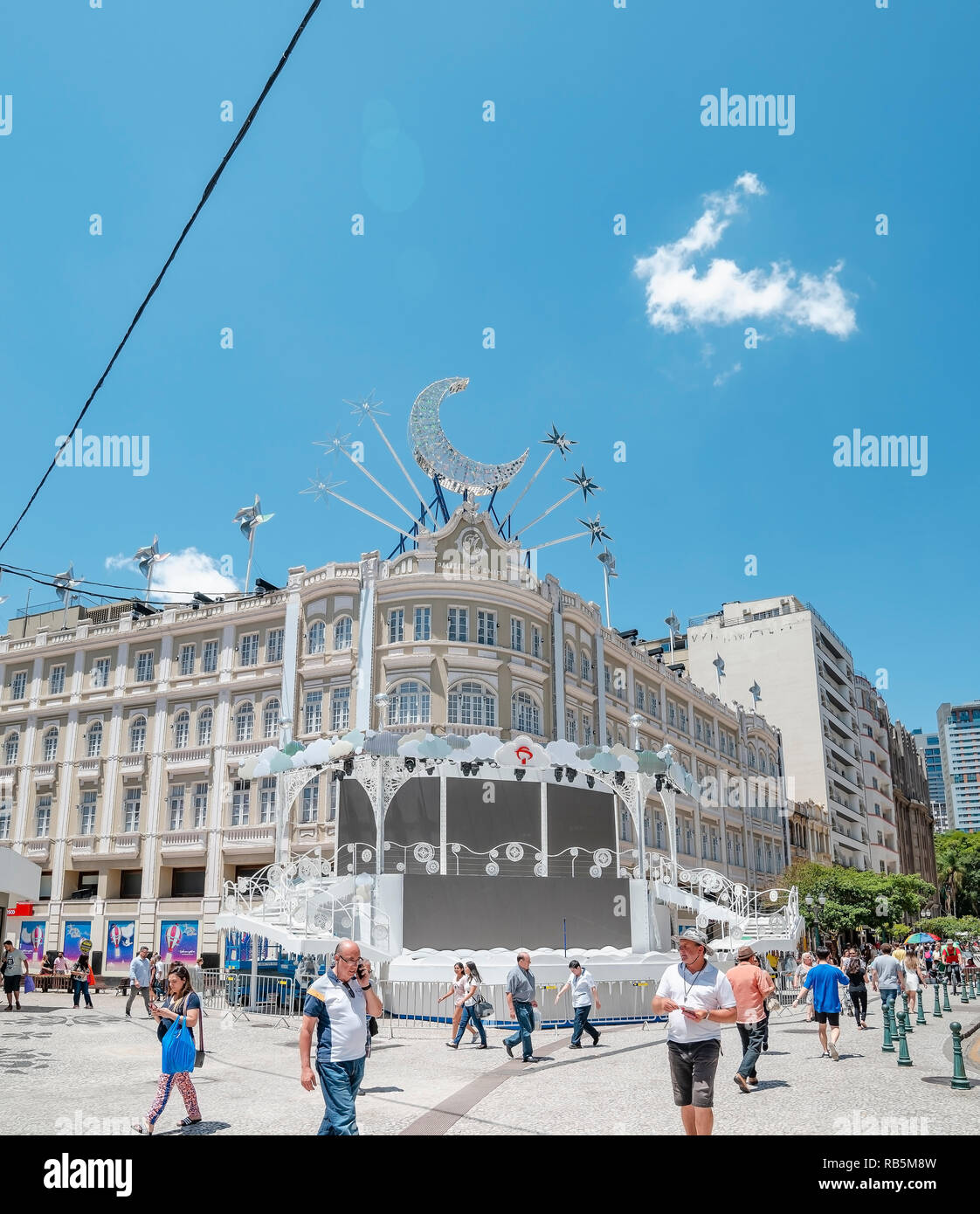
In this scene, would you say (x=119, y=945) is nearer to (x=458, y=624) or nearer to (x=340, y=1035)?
(x=458, y=624)

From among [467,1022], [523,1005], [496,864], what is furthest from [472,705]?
[523,1005]

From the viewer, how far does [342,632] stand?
130 feet

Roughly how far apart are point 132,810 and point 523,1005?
3089 cm

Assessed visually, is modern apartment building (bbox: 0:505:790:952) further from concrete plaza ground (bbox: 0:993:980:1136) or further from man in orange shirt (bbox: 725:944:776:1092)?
man in orange shirt (bbox: 725:944:776:1092)

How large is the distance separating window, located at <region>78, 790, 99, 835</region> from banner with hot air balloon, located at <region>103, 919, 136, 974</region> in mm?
4448

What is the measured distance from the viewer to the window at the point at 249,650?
41719mm

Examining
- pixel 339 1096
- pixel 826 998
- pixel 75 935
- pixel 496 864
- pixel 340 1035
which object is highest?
pixel 496 864

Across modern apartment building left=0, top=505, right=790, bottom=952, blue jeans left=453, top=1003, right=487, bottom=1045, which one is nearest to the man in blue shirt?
blue jeans left=453, top=1003, right=487, bottom=1045

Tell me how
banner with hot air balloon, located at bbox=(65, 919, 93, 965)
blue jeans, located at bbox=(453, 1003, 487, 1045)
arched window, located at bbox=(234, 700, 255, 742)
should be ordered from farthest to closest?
arched window, located at bbox=(234, 700, 255, 742), banner with hot air balloon, located at bbox=(65, 919, 93, 965), blue jeans, located at bbox=(453, 1003, 487, 1045)

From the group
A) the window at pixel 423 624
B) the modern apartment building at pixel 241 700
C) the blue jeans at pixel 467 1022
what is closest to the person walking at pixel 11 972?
the blue jeans at pixel 467 1022

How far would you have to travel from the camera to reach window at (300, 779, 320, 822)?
38.3 metres

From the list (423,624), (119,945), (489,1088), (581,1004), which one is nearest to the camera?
(489,1088)

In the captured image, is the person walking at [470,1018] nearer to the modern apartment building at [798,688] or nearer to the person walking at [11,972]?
the person walking at [11,972]
